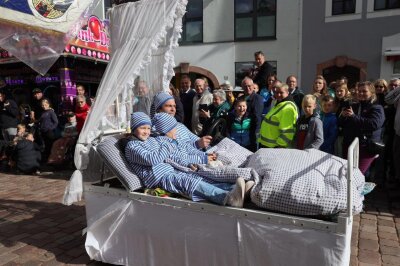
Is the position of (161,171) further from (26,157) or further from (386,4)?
(386,4)

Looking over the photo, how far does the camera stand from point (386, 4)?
11.6m

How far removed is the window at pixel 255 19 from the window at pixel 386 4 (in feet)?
11.7

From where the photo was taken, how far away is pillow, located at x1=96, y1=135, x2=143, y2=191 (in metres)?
2.87

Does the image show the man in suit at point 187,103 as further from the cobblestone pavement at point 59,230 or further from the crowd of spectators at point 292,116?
the cobblestone pavement at point 59,230

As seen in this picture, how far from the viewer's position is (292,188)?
2.29m

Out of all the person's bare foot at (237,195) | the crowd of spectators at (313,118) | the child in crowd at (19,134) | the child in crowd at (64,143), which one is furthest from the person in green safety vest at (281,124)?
the child in crowd at (19,134)

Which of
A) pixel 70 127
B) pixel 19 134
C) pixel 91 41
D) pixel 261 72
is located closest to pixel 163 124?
pixel 261 72

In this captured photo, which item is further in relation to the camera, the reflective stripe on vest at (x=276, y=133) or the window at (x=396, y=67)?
the window at (x=396, y=67)

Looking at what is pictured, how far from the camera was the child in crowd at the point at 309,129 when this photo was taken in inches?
155

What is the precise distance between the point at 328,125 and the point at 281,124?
26.5 inches

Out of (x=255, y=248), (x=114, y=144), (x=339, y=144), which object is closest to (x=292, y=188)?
(x=255, y=248)

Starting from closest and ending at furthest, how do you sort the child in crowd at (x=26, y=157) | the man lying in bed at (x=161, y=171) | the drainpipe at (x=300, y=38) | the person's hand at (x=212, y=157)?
the man lying in bed at (x=161, y=171) → the person's hand at (x=212, y=157) → the child in crowd at (x=26, y=157) → the drainpipe at (x=300, y=38)

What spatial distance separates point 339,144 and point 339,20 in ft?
29.2

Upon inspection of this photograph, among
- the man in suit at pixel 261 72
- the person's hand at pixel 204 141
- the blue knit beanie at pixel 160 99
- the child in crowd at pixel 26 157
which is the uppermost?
the man in suit at pixel 261 72
